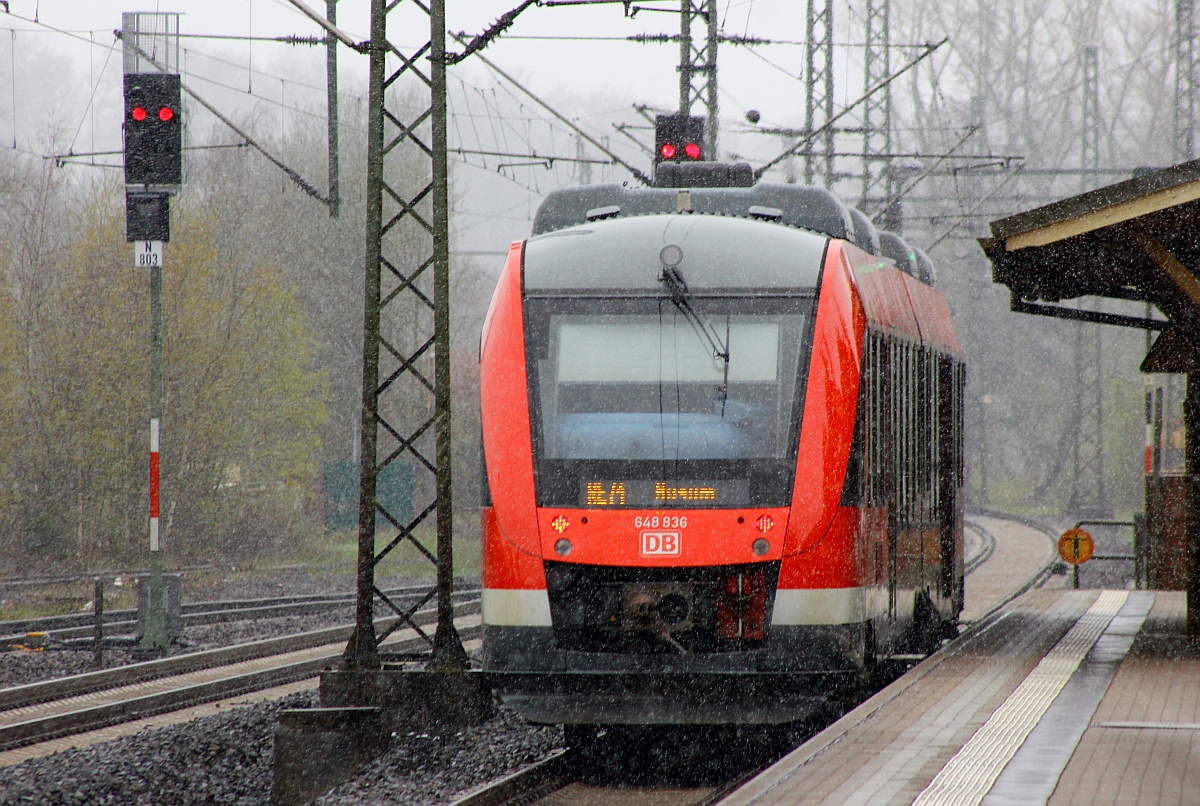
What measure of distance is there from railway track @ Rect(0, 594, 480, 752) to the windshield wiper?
373 centimetres

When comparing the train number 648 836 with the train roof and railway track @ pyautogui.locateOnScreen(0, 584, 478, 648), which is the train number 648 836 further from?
railway track @ pyautogui.locateOnScreen(0, 584, 478, 648)

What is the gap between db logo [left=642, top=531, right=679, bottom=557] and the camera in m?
8.43

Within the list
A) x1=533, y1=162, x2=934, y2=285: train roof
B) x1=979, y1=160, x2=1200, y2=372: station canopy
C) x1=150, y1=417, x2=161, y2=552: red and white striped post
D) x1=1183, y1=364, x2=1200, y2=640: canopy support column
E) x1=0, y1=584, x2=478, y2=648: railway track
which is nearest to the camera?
x1=979, y1=160, x2=1200, y2=372: station canopy

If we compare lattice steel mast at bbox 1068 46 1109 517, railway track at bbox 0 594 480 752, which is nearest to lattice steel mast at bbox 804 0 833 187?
→ lattice steel mast at bbox 1068 46 1109 517

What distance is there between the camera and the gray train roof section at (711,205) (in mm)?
10422

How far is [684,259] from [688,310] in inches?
13.5

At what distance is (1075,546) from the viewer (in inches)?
802

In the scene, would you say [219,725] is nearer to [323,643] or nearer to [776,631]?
[776,631]

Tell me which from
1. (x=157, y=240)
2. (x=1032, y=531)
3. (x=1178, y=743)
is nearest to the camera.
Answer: (x=1178, y=743)

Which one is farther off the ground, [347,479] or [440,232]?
[440,232]

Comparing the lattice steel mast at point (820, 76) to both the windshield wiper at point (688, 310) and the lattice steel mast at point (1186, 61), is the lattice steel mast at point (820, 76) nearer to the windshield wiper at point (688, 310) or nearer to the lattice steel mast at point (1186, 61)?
the lattice steel mast at point (1186, 61)

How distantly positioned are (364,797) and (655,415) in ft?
8.66

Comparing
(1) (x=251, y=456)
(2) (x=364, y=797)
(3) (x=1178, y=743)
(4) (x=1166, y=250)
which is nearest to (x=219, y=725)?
(2) (x=364, y=797)

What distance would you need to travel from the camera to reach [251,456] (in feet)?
107
